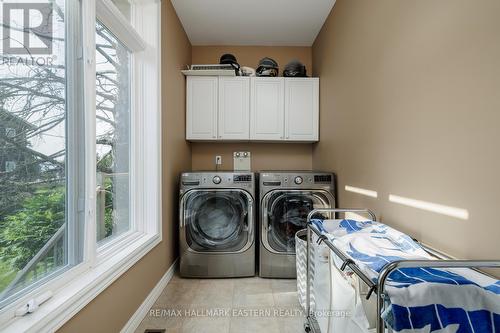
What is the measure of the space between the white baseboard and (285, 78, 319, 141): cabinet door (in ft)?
6.20

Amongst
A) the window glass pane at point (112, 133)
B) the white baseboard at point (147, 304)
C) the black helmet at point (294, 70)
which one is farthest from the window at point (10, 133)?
the black helmet at point (294, 70)

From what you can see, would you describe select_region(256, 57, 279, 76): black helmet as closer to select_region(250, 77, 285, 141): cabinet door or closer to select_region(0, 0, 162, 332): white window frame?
select_region(250, 77, 285, 141): cabinet door

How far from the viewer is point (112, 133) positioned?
1696mm

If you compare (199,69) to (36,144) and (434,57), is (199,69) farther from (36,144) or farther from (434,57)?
(434,57)

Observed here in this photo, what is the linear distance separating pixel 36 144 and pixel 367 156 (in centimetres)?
185

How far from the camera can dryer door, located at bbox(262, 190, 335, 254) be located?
241 centimetres

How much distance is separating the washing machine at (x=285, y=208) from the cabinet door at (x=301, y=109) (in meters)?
0.70

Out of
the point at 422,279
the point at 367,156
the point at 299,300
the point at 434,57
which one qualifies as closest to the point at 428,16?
the point at 434,57

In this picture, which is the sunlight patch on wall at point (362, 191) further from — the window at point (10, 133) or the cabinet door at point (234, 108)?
the window at point (10, 133)

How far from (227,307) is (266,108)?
2033 millimetres

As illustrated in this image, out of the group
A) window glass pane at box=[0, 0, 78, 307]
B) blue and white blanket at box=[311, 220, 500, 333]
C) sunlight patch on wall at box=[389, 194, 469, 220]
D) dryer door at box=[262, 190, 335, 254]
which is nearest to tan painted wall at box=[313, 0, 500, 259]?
sunlight patch on wall at box=[389, 194, 469, 220]

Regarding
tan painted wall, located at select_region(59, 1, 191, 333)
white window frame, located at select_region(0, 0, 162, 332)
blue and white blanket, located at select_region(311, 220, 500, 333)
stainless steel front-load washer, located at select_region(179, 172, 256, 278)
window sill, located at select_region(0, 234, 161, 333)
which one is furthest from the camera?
stainless steel front-load washer, located at select_region(179, 172, 256, 278)

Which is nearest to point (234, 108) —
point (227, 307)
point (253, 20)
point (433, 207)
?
point (253, 20)

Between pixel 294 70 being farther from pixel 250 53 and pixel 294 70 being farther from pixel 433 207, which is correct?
pixel 433 207
